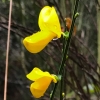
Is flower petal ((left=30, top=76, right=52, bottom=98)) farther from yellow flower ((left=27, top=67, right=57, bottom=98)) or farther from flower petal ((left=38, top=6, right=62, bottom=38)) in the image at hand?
flower petal ((left=38, top=6, right=62, bottom=38))

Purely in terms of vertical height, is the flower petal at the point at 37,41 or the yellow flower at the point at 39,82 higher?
the flower petal at the point at 37,41

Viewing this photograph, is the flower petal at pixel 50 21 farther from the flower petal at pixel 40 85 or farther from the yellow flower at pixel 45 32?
the flower petal at pixel 40 85

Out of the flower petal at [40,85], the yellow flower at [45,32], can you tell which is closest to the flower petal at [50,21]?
the yellow flower at [45,32]

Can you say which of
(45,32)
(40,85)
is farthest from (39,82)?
(45,32)

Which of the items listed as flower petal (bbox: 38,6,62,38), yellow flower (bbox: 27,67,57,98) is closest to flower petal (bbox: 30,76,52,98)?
yellow flower (bbox: 27,67,57,98)

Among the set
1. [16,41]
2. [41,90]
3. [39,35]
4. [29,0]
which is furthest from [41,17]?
[16,41]

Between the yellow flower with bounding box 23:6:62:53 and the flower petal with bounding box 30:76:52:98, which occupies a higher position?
the yellow flower with bounding box 23:6:62:53

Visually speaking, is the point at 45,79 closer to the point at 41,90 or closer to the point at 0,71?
the point at 41,90

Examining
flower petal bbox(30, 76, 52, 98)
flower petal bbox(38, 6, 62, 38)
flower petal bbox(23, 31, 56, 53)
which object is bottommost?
flower petal bbox(30, 76, 52, 98)

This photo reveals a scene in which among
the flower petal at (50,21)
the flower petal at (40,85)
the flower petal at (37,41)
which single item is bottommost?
the flower petal at (40,85)
